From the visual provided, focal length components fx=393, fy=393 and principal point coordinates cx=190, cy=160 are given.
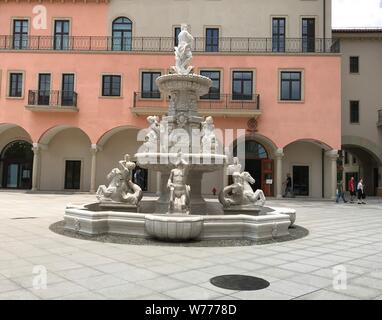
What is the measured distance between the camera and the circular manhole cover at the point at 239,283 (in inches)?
209

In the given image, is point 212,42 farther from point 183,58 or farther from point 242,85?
point 183,58

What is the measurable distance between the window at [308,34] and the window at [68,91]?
56.4 ft

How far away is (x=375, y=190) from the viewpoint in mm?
35344

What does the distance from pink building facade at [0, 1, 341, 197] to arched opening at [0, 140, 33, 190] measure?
6.50 feet

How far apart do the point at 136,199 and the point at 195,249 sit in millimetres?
2946

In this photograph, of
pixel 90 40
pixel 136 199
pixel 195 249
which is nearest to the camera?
pixel 195 249

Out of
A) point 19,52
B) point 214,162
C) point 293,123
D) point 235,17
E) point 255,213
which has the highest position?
point 235,17

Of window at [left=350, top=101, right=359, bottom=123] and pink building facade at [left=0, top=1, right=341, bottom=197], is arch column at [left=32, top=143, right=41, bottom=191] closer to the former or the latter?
pink building facade at [left=0, top=1, right=341, bottom=197]

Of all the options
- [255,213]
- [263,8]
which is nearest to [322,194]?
[263,8]

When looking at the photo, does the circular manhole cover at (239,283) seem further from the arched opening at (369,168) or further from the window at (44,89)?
the arched opening at (369,168)

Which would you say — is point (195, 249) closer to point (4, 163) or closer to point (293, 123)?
point (293, 123)

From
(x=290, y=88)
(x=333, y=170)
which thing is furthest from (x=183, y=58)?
(x=333, y=170)

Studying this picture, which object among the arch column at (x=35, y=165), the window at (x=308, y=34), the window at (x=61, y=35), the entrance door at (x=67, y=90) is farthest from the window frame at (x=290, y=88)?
the arch column at (x=35, y=165)

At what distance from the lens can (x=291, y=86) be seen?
90.3ft
